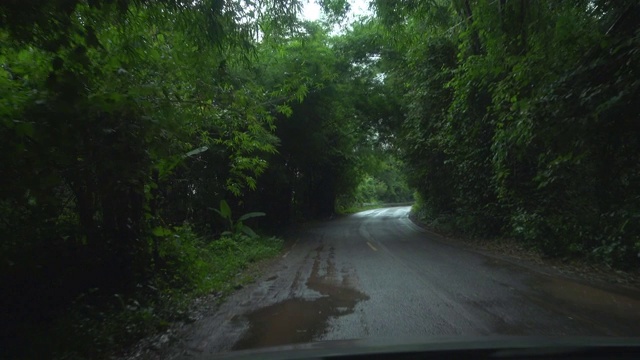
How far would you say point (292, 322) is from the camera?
6.66 meters

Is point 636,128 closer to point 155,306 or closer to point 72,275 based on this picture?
point 155,306

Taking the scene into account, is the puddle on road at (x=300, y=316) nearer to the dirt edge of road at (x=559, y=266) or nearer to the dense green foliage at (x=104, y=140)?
the dense green foliage at (x=104, y=140)

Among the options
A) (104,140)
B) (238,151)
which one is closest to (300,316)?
(104,140)

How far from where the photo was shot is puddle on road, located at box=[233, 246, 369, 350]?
585cm

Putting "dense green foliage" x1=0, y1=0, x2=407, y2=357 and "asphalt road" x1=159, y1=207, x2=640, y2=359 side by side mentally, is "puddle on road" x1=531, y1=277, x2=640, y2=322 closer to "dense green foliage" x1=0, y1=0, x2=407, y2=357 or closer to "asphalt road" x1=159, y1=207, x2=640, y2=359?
"asphalt road" x1=159, y1=207, x2=640, y2=359

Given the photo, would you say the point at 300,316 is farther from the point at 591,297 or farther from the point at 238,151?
the point at 238,151

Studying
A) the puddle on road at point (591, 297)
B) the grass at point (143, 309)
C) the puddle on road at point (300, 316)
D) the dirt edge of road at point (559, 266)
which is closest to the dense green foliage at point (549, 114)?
the dirt edge of road at point (559, 266)

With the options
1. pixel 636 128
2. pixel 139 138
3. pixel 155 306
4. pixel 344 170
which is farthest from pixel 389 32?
pixel 344 170

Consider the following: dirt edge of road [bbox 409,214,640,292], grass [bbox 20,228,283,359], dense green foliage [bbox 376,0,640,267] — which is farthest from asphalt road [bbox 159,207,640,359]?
dense green foliage [bbox 376,0,640,267]

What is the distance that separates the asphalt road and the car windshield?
0.05 metres

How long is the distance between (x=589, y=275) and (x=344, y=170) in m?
29.7

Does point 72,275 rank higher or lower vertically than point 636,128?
lower

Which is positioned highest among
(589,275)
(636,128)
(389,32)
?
(389,32)

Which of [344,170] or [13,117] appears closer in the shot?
[13,117]
